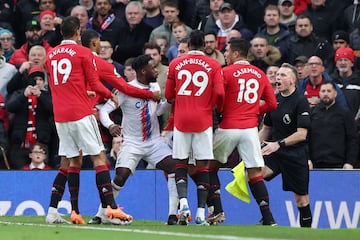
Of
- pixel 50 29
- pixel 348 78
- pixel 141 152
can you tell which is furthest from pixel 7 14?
pixel 141 152

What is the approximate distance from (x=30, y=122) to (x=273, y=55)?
13.6ft

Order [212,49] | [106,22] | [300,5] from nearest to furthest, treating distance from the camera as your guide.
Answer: [212,49]
[106,22]
[300,5]

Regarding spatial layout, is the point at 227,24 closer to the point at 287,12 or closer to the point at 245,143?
the point at 287,12

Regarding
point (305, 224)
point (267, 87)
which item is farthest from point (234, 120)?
point (305, 224)

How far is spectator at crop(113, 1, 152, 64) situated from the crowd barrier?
3.39 metres

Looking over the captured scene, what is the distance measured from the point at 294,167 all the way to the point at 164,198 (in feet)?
8.93

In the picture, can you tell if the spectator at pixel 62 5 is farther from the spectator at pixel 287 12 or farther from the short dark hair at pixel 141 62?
the short dark hair at pixel 141 62

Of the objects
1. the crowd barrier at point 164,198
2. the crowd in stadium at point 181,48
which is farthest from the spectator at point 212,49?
the crowd barrier at point 164,198

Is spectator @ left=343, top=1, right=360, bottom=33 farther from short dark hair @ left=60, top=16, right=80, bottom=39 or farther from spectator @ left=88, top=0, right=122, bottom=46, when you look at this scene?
short dark hair @ left=60, top=16, right=80, bottom=39

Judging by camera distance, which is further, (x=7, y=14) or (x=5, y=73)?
(x=7, y=14)

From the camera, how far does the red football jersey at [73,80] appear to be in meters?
14.1

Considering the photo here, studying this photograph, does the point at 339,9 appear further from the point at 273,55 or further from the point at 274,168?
the point at 274,168

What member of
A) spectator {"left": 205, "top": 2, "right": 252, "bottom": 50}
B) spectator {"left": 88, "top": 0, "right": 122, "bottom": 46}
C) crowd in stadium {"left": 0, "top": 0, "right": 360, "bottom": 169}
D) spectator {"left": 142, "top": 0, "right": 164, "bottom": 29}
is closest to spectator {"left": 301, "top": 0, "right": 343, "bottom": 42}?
crowd in stadium {"left": 0, "top": 0, "right": 360, "bottom": 169}

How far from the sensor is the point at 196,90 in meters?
14.6
